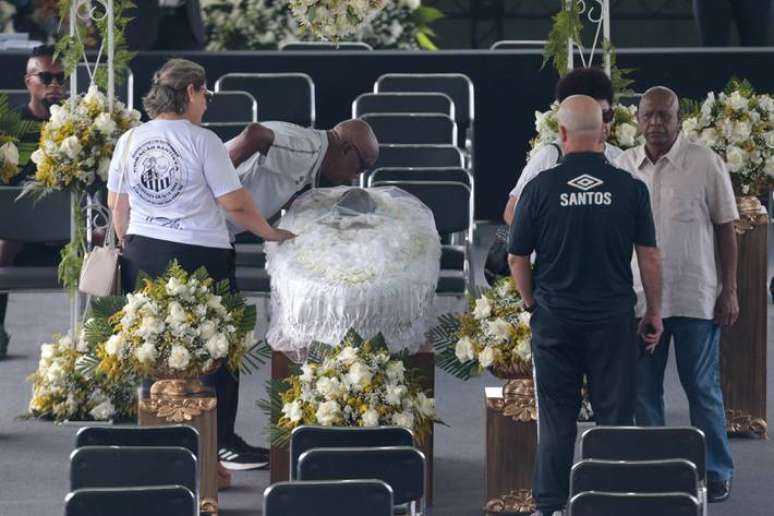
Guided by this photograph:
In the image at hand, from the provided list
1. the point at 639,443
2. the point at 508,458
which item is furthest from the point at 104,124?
the point at 639,443

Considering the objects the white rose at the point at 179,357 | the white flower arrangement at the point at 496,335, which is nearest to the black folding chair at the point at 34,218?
the white rose at the point at 179,357

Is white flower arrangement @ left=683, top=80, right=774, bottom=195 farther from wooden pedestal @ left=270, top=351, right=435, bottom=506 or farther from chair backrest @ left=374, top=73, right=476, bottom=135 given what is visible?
chair backrest @ left=374, top=73, right=476, bottom=135

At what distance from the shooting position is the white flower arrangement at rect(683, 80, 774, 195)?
7.83m

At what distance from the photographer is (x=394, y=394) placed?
6520 mm

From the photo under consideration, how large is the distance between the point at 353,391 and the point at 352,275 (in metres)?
0.46

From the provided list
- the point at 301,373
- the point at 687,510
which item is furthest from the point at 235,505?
the point at 687,510

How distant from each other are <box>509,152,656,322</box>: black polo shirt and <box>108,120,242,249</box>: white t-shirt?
126 centimetres

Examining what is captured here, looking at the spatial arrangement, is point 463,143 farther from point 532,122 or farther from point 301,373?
point 301,373

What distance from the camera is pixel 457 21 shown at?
19.2m

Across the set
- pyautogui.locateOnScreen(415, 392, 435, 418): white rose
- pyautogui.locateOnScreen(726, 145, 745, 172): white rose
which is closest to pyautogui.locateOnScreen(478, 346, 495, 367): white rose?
pyautogui.locateOnScreen(415, 392, 435, 418): white rose

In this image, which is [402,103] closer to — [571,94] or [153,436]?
[571,94]

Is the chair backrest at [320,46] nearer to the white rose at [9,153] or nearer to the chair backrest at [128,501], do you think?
the white rose at [9,153]

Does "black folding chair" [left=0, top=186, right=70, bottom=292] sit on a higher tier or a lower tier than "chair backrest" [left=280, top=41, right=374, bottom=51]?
lower

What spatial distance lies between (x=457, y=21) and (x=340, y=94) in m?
6.60
